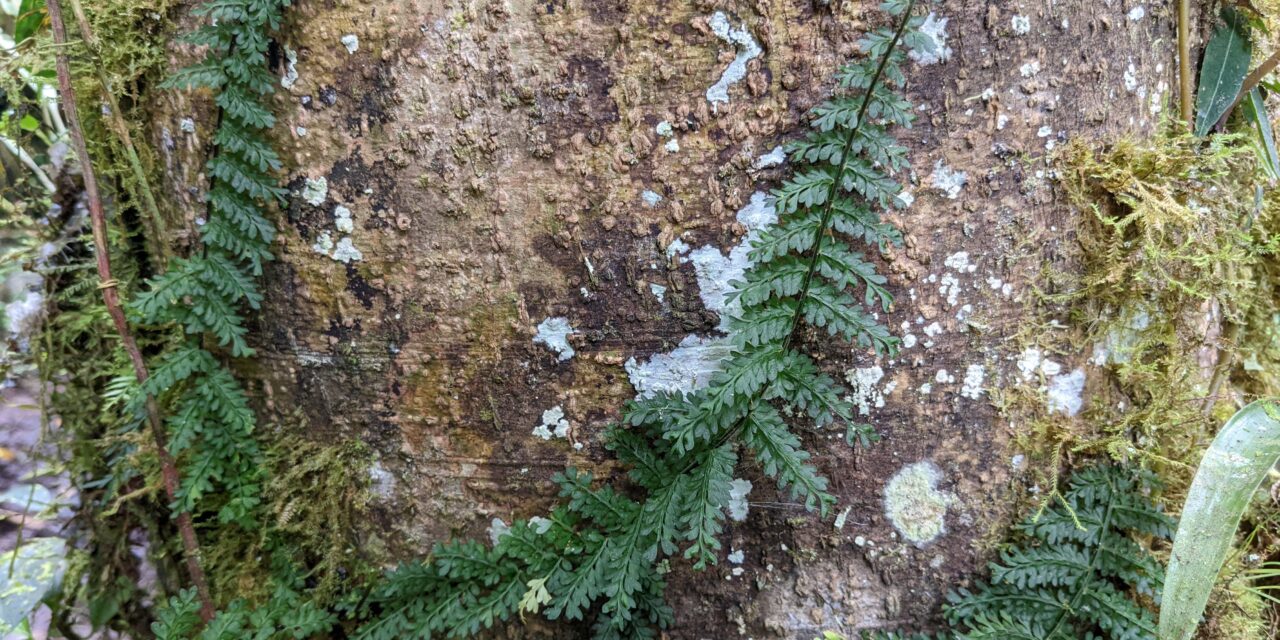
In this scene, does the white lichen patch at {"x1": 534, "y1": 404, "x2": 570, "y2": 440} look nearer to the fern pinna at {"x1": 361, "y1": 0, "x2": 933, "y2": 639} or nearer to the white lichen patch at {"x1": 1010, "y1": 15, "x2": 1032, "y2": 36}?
the fern pinna at {"x1": 361, "y1": 0, "x2": 933, "y2": 639}

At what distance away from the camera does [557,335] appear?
4.15 ft

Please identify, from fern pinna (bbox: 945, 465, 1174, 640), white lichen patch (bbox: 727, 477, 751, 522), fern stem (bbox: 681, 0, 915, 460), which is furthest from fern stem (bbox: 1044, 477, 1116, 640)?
fern stem (bbox: 681, 0, 915, 460)

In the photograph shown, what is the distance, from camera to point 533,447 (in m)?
1.31

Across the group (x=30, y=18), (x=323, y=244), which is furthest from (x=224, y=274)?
(x=30, y=18)

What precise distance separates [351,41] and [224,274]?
501mm

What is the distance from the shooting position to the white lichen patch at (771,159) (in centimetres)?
117

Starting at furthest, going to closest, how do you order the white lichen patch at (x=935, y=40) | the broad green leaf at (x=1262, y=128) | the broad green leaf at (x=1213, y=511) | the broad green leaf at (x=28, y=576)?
the broad green leaf at (x=28, y=576)
the broad green leaf at (x=1262, y=128)
the white lichen patch at (x=935, y=40)
the broad green leaf at (x=1213, y=511)

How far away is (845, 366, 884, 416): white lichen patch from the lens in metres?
1.23

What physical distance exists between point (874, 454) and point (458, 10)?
42.0 inches

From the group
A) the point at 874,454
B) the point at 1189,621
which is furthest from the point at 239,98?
the point at 1189,621

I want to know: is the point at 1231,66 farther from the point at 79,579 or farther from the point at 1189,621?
the point at 79,579

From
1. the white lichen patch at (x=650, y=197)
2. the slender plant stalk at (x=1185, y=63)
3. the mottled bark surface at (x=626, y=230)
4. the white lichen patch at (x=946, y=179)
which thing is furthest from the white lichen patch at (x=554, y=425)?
the slender plant stalk at (x=1185, y=63)

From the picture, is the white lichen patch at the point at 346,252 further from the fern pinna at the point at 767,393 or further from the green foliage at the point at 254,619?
the green foliage at the point at 254,619

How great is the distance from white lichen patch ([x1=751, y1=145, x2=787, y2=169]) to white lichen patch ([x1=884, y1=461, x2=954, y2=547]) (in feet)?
1.96
